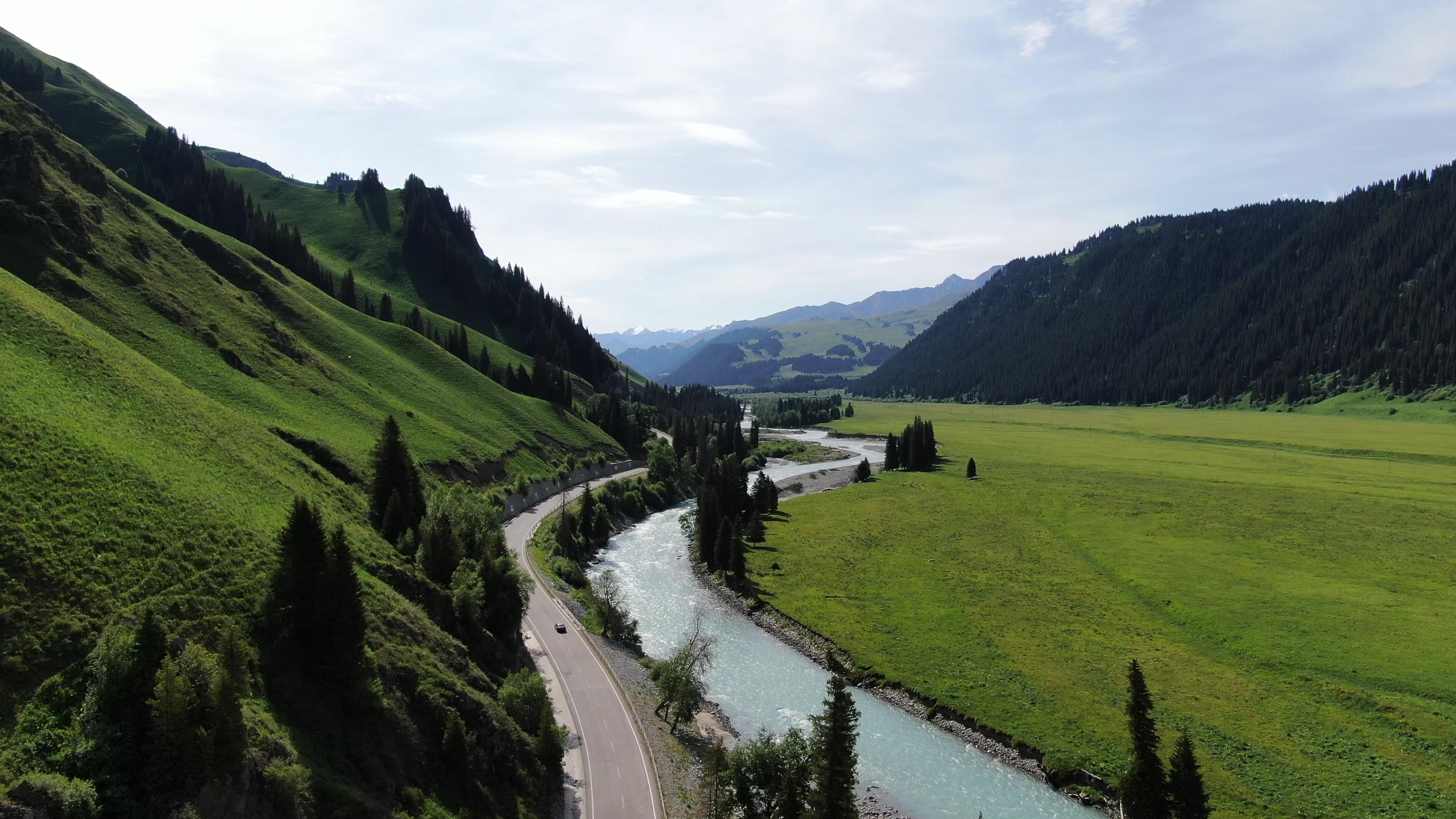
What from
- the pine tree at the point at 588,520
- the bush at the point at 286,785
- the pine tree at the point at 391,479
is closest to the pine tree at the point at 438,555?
the pine tree at the point at 391,479

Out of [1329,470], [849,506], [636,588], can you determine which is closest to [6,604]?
[636,588]

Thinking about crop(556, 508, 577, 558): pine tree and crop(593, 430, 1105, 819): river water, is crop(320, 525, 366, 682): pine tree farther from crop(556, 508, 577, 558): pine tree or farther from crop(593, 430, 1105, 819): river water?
crop(556, 508, 577, 558): pine tree

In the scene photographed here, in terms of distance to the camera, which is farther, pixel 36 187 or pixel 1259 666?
pixel 36 187

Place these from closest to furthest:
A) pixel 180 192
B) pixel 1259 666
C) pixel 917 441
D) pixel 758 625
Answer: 1. pixel 1259 666
2. pixel 758 625
3. pixel 917 441
4. pixel 180 192

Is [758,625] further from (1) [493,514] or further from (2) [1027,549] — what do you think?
(2) [1027,549]

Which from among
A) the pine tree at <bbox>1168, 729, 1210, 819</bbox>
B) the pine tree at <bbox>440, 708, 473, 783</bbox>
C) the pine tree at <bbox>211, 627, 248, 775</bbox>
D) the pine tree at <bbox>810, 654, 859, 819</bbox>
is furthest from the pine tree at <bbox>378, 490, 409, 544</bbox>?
the pine tree at <bbox>1168, 729, 1210, 819</bbox>
